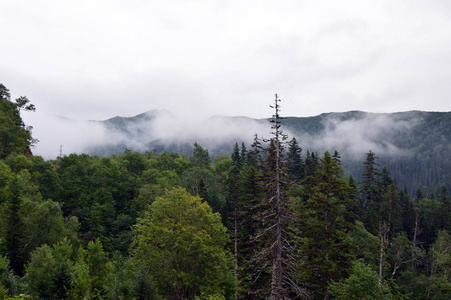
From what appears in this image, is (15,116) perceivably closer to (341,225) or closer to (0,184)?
(0,184)

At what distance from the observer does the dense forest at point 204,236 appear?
1991cm

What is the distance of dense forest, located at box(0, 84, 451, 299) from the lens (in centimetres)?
1991

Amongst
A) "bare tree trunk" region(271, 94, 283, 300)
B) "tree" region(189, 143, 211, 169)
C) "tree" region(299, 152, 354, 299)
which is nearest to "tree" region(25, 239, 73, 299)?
"bare tree trunk" region(271, 94, 283, 300)

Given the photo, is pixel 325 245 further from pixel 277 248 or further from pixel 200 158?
pixel 200 158

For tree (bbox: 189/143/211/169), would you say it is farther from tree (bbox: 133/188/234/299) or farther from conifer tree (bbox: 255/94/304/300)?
conifer tree (bbox: 255/94/304/300)

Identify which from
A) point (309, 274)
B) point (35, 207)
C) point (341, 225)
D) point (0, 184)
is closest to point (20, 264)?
point (35, 207)

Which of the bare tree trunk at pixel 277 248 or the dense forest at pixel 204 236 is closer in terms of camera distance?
the bare tree trunk at pixel 277 248

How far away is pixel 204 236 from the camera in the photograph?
27562 millimetres

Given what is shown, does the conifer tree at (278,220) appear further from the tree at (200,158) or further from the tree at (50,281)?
the tree at (200,158)

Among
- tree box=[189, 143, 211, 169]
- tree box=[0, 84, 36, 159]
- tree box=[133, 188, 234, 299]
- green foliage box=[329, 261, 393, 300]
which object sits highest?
tree box=[0, 84, 36, 159]

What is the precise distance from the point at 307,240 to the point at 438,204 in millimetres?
73346

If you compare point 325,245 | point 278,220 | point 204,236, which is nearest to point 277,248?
point 278,220

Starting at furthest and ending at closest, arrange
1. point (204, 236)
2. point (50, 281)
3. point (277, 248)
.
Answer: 1. point (204, 236)
2. point (50, 281)
3. point (277, 248)

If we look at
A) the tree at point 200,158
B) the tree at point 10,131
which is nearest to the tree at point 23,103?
the tree at point 10,131
